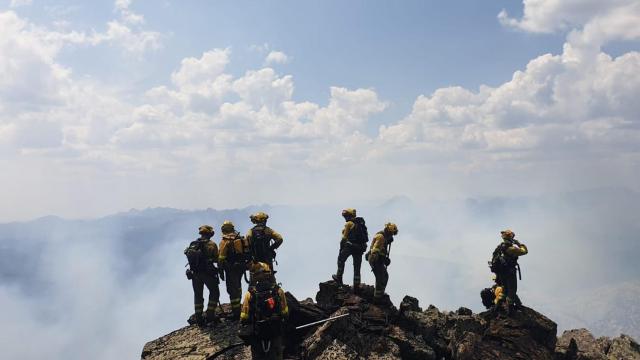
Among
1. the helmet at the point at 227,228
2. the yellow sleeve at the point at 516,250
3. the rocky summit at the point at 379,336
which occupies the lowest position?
the rocky summit at the point at 379,336

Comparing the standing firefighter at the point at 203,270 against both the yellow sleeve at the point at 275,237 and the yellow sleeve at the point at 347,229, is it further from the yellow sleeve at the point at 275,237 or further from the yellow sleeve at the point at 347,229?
the yellow sleeve at the point at 347,229

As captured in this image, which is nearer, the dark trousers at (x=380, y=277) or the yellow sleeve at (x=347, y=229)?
the dark trousers at (x=380, y=277)

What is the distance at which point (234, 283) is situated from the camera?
17.2m

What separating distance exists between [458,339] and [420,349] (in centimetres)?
258

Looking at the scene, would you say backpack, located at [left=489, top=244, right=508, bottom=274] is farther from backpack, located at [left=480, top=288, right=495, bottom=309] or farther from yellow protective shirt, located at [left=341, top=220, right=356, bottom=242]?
yellow protective shirt, located at [left=341, top=220, right=356, bottom=242]

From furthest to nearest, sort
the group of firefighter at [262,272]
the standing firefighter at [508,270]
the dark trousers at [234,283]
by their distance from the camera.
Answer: the standing firefighter at [508,270]
the dark trousers at [234,283]
the group of firefighter at [262,272]

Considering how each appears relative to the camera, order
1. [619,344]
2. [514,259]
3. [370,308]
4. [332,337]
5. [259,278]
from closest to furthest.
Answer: [259,278], [332,337], [370,308], [514,259], [619,344]

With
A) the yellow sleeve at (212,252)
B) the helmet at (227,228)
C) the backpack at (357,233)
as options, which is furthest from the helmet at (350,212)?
the yellow sleeve at (212,252)

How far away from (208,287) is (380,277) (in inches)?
300

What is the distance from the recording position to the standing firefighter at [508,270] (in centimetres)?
1970

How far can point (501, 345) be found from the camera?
1745 centimetres

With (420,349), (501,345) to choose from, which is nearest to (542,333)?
(501,345)

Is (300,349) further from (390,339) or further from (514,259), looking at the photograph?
(514,259)

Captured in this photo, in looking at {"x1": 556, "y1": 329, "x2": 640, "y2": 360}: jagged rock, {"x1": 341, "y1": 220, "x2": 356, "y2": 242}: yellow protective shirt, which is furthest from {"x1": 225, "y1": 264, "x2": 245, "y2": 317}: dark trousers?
{"x1": 556, "y1": 329, "x2": 640, "y2": 360}: jagged rock
